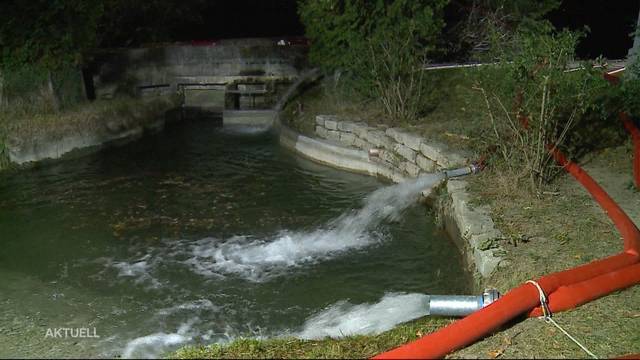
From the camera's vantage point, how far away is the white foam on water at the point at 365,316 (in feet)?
15.0

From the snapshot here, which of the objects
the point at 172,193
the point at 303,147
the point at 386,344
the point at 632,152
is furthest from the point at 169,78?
the point at 386,344

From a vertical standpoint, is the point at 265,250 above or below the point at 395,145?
below

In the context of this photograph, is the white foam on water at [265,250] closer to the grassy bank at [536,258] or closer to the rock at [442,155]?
the rock at [442,155]

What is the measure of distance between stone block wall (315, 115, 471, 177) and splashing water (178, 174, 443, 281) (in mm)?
429

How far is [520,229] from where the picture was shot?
548cm

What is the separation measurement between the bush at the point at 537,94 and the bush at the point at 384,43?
10.5 feet

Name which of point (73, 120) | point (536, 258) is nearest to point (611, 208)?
point (536, 258)

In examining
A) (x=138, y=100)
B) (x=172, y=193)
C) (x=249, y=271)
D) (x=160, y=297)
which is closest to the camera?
(x=160, y=297)

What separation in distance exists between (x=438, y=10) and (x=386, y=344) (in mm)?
8219

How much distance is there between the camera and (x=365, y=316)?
16.3 feet

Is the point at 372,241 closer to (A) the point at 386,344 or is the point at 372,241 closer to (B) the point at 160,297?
(B) the point at 160,297

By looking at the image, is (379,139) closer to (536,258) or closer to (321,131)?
(321,131)

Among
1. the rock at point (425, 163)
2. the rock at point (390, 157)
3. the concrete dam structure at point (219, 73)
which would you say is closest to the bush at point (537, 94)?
the rock at point (425, 163)

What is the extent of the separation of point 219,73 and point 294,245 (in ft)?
30.7
